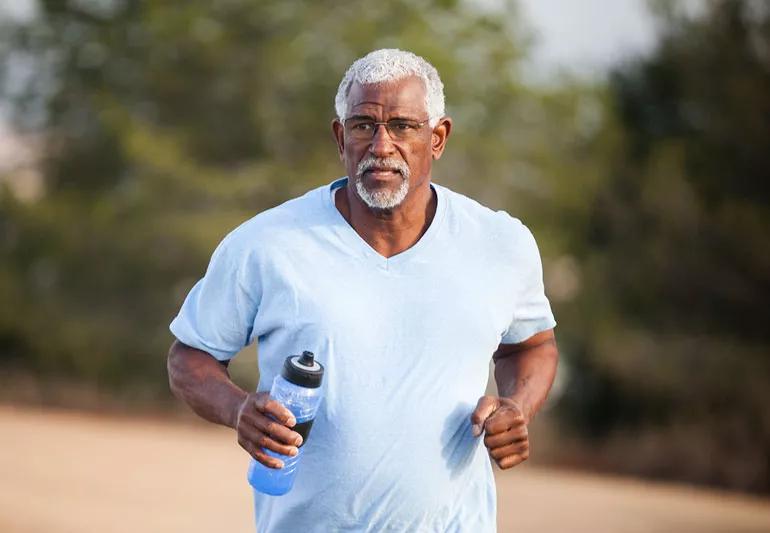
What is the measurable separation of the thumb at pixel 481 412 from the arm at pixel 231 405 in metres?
0.45

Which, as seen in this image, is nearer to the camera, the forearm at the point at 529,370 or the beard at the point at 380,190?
the beard at the point at 380,190

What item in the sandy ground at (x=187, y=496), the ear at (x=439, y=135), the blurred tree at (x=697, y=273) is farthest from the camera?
the blurred tree at (x=697, y=273)

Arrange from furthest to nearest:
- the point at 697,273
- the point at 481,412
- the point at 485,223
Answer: the point at 697,273 < the point at 485,223 < the point at 481,412

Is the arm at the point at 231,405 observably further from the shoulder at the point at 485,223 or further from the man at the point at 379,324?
the shoulder at the point at 485,223

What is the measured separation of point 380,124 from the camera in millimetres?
3234

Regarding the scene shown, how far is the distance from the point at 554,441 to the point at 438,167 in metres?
5.68

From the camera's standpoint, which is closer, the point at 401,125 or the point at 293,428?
the point at 293,428

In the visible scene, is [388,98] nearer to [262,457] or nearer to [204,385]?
[204,385]

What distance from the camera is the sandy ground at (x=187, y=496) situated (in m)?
13.0

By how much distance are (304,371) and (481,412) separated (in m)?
0.47

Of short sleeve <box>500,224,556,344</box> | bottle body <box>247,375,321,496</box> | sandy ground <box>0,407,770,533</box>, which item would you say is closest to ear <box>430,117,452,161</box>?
short sleeve <box>500,224,556,344</box>

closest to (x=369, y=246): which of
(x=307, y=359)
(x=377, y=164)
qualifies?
(x=377, y=164)

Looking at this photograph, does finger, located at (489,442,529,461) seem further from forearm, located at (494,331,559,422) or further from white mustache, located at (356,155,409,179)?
white mustache, located at (356,155,409,179)

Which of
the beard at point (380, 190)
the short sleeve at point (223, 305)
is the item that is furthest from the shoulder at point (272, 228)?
the beard at point (380, 190)
